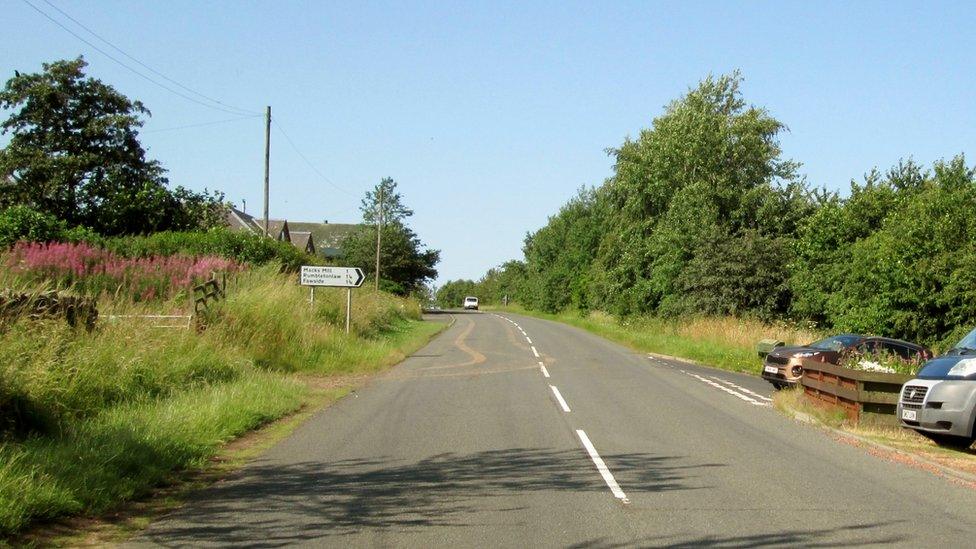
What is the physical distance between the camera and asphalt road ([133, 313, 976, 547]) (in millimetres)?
7090

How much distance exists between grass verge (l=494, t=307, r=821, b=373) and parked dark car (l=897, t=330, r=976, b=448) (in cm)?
1590

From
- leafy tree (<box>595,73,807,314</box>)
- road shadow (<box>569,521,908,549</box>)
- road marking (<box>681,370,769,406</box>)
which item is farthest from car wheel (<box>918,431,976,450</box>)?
leafy tree (<box>595,73,807,314</box>)

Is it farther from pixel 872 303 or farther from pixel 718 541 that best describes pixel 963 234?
pixel 718 541

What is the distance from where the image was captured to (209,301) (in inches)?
789

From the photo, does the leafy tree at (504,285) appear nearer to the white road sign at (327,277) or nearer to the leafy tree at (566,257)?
the leafy tree at (566,257)

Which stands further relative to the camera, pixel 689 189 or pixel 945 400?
pixel 689 189

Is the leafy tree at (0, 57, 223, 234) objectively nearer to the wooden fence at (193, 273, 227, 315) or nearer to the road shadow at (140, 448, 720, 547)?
the wooden fence at (193, 273, 227, 315)

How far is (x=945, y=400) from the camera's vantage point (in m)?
11.2

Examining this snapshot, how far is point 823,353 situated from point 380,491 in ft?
47.5

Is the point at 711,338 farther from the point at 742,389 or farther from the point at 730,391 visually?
the point at 730,391

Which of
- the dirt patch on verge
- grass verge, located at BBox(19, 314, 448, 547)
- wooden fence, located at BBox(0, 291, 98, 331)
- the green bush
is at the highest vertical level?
the green bush

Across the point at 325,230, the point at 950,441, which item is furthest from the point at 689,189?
the point at 325,230

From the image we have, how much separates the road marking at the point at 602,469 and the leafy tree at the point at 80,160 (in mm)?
30904

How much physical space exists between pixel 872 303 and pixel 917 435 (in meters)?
17.6
